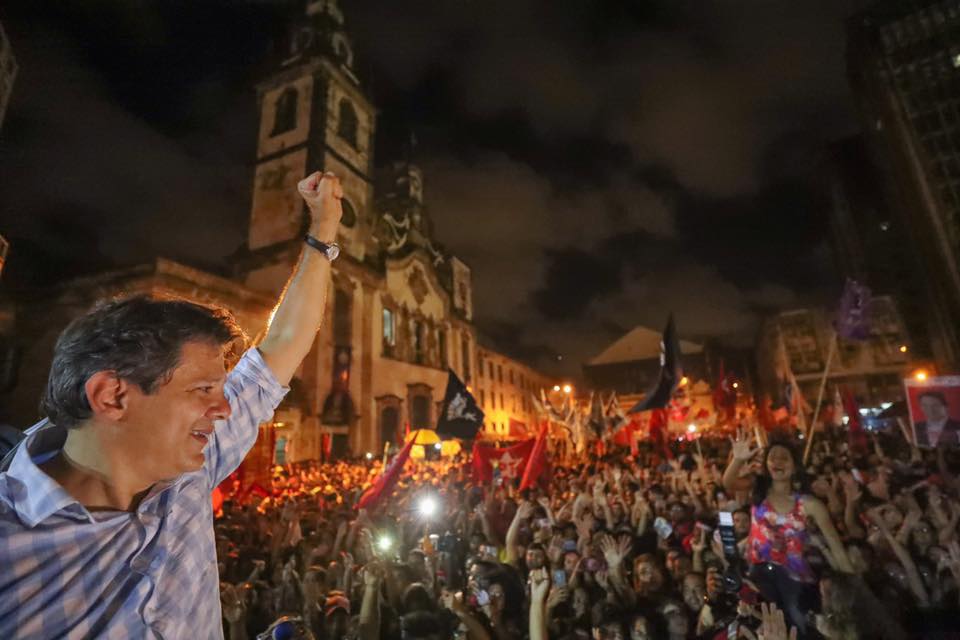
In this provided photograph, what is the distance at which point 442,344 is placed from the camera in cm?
4172

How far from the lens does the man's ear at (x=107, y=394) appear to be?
1325 mm

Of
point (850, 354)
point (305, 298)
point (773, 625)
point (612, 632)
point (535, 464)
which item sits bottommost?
point (612, 632)

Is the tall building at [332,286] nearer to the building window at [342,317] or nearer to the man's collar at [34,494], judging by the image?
the building window at [342,317]

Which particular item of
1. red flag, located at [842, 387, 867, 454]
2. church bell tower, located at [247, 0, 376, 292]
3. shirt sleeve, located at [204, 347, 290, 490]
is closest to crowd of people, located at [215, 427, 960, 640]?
shirt sleeve, located at [204, 347, 290, 490]

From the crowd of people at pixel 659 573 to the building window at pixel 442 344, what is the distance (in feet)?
106

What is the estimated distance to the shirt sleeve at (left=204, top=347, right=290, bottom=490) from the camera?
5.76ft

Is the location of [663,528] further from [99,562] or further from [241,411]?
[99,562]

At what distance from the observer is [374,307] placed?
33.0m

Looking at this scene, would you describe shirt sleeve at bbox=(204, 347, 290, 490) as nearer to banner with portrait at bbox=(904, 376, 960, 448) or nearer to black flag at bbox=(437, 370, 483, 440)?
black flag at bbox=(437, 370, 483, 440)

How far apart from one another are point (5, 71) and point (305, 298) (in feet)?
72.3

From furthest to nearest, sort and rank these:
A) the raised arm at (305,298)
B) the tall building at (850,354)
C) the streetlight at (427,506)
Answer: the tall building at (850,354), the streetlight at (427,506), the raised arm at (305,298)

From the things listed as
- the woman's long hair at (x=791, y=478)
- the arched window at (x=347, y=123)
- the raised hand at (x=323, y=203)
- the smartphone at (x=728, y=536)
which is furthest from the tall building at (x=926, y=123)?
the raised hand at (x=323, y=203)

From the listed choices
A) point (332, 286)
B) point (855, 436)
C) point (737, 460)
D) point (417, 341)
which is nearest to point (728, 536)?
point (737, 460)

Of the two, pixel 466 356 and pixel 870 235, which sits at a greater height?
pixel 870 235
